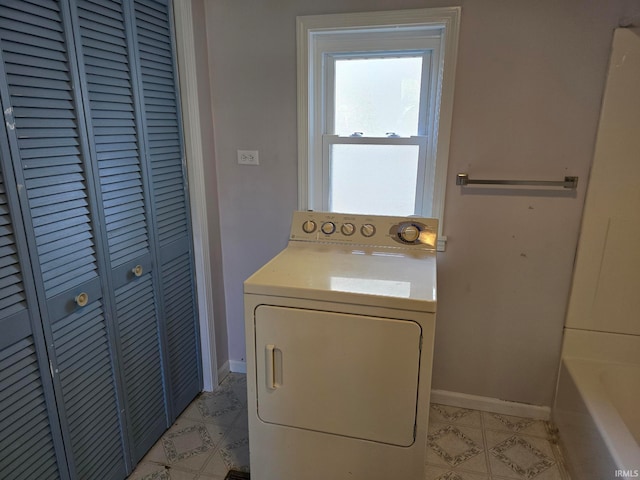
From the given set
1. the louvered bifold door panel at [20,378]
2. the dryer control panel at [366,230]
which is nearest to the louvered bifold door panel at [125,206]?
the louvered bifold door panel at [20,378]

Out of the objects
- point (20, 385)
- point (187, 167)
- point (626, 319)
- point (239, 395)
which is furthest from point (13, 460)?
point (626, 319)

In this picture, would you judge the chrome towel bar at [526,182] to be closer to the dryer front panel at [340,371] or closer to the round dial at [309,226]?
the round dial at [309,226]

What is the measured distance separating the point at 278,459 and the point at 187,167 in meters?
1.36

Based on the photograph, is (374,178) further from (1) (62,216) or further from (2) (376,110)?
(1) (62,216)

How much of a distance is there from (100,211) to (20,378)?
59 cm

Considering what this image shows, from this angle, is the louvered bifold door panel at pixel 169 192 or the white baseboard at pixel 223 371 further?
the white baseboard at pixel 223 371

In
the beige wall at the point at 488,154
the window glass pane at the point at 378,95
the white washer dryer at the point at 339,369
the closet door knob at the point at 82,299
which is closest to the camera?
the white washer dryer at the point at 339,369

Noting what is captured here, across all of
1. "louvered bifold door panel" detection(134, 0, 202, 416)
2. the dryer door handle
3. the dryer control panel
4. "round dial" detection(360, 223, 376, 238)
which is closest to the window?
the dryer control panel

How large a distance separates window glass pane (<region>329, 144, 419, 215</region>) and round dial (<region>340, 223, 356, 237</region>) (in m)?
0.35

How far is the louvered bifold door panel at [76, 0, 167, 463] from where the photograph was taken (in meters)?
1.41

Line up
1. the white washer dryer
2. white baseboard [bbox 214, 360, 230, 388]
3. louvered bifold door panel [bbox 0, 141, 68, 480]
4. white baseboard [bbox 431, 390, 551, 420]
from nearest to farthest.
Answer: louvered bifold door panel [bbox 0, 141, 68, 480]
the white washer dryer
white baseboard [bbox 431, 390, 551, 420]
white baseboard [bbox 214, 360, 230, 388]

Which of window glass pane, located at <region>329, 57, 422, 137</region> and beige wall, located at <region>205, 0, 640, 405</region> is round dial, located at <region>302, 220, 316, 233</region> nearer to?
beige wall, located at <region>205, 0, 640, 405</region>

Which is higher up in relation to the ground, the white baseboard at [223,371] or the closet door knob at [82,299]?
the closet door knob at [82,299]

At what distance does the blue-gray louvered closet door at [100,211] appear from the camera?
1.19m
